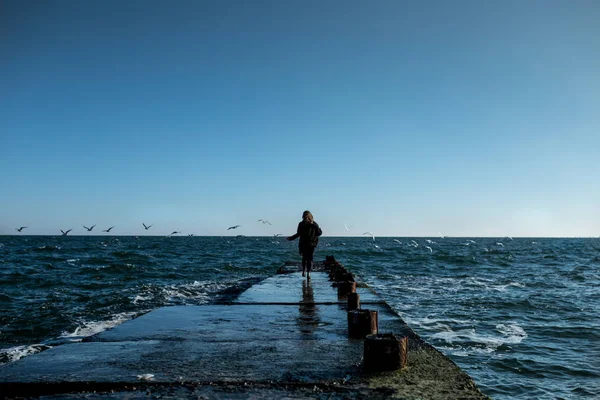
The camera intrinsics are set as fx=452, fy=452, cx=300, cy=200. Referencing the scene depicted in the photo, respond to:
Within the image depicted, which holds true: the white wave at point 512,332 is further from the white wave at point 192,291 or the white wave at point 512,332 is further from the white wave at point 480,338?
the white wave at point 192,291

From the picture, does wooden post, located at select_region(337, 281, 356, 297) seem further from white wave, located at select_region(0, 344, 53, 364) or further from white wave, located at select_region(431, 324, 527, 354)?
white wave, located at select_region(0, 344, 53, 364)

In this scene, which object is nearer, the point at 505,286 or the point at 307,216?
the point at 307,216

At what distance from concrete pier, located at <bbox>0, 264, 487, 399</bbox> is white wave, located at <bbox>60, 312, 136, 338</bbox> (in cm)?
375

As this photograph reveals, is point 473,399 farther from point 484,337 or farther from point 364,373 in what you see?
point 484,337

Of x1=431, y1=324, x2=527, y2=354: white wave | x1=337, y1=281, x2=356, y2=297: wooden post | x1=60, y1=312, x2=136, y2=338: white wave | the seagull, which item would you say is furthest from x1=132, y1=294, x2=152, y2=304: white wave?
the seagull

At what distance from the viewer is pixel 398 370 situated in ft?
11.3

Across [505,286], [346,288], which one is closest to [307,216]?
[346,288]

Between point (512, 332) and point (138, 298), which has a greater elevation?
point (138, 298)

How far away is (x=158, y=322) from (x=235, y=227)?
44317 mm

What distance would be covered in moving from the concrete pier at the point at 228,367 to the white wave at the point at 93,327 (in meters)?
3.75

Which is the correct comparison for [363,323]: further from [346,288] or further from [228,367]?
[346,288]

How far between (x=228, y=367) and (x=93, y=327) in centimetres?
740

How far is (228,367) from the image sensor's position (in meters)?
3.68

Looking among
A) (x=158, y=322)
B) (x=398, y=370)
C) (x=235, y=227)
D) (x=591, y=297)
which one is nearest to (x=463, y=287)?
(x=591, y=297)
